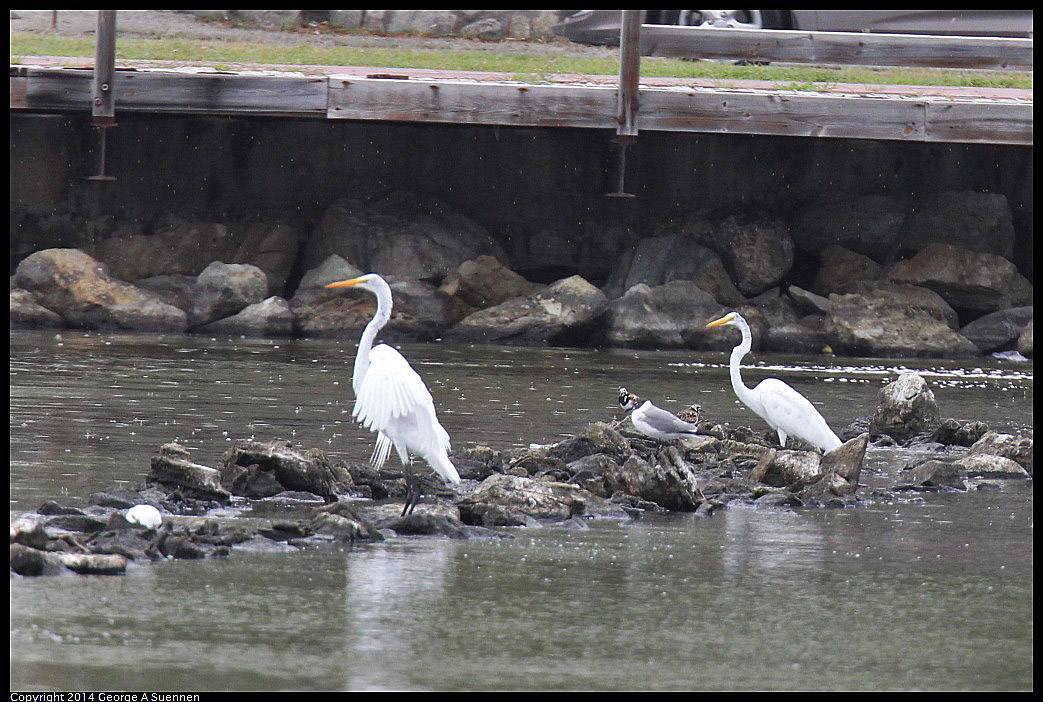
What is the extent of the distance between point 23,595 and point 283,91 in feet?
39.5

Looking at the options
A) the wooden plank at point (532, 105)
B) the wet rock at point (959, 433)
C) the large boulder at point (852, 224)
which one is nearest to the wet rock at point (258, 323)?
the wooden plank at point (532, 105)

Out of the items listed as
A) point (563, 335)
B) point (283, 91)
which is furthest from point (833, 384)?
point (283, 91)

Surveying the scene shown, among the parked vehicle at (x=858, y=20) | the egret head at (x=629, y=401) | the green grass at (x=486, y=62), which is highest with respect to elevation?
the parked vehicle at (x=858, y=20)

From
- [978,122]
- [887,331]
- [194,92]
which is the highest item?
[978,122]

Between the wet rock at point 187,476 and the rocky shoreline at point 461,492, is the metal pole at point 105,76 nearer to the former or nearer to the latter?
the rocky shoreline at point 461,492

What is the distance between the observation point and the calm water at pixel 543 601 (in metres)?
5.54

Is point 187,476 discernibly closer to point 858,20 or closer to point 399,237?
point 399,237

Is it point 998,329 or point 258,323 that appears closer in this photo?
point 258,323

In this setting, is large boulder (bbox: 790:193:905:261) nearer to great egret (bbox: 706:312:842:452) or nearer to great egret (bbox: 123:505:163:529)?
great egret (bbox: 706:312:842:452)

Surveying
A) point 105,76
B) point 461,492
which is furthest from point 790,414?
point 105,76

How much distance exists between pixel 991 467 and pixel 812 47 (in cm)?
883

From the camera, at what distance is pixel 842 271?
21141mm

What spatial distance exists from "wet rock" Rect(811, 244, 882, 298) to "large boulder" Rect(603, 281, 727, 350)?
231 cm

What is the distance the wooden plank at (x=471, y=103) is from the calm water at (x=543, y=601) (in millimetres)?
6901
